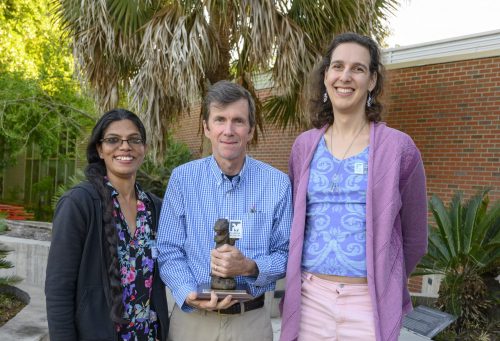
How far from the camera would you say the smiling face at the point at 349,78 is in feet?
7.91

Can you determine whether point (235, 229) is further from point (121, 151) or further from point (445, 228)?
point (445, 228)

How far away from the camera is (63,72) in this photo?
14.0 metres

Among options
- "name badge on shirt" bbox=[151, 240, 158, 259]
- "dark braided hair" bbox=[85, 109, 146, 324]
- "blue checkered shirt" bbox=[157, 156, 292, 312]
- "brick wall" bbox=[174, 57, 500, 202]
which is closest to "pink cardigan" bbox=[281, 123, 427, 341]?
"blue checkered shirt" bbox=[157, 156, 292, 312]

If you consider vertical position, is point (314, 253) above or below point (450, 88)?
below

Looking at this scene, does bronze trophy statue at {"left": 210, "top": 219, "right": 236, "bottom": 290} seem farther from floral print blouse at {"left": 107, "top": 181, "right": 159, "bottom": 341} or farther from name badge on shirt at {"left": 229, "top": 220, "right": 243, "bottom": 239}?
floral print blouse at {"left": 107, "top": 181, "right": 159, "bottom": 341}

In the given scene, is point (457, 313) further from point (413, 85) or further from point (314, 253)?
point (413, 85)

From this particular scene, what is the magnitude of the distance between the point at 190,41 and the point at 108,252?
4.29m

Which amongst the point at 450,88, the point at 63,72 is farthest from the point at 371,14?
the point at 63,72

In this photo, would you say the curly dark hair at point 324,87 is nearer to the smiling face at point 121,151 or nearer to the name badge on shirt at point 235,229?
the name badge on shirt at point 235,229

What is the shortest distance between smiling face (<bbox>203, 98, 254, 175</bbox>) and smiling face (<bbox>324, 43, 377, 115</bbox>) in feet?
1.46

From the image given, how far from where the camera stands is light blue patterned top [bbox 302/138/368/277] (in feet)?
7.45

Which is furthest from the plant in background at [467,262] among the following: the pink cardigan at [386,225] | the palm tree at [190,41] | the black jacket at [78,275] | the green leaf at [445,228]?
the black jacket at [78,275]

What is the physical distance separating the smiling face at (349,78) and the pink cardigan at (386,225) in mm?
155

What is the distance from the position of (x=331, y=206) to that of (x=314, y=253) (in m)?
0.23
